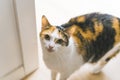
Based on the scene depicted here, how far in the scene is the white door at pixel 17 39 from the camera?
824 mm

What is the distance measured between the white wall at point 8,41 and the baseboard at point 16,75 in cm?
3

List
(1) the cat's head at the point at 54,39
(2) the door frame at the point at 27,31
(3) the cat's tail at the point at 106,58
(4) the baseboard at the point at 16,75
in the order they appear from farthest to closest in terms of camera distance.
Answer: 1. (4) the baseboard at the point at 16,75
2. (3) the cat's tail at the point at 106,58
3. (2) the door frame at the point at 27,31
4. (1) the cat's head at the point at 54,39

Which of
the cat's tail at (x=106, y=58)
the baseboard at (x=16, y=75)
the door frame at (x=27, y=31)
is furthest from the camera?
the baseboard at (x=16, y=75)

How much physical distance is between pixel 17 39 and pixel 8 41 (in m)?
0.05

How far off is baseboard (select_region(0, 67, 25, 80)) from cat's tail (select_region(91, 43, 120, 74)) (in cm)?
36

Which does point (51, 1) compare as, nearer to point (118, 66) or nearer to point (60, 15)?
point (60, 15)

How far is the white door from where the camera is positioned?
0.82 metres

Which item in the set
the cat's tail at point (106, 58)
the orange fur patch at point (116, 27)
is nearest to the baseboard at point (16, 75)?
the cat's tail at point (106, 58)

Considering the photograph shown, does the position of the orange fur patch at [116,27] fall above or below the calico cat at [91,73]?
above

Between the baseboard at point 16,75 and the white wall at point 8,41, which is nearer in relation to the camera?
the white wall at point 8,41

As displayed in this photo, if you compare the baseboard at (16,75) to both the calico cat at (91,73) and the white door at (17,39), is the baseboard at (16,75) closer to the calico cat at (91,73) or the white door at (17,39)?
the white door at (17,39)

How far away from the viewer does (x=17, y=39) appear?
0.94 metres

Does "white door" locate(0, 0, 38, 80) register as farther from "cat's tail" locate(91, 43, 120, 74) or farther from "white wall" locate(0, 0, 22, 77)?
"cat's tail" locate(91, 43, 120, 74)

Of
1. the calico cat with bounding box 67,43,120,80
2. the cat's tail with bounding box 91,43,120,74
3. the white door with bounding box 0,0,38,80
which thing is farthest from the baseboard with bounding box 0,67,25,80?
the cat's tail with bounding box 91,43,120,74
